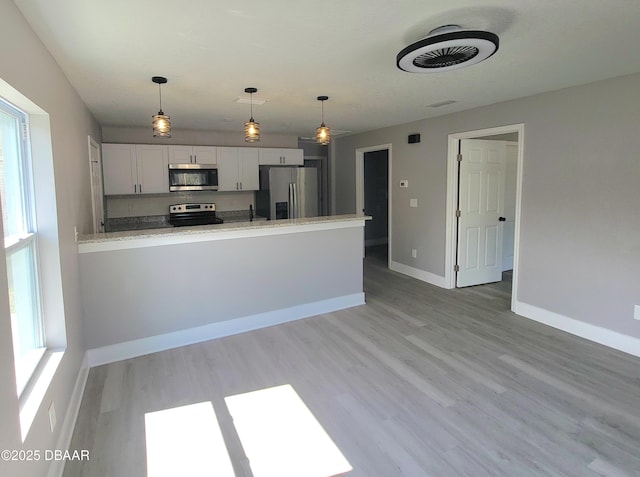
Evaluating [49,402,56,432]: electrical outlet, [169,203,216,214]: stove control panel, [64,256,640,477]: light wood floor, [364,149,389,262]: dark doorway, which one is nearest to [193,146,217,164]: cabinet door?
[169,203,216,214]: stove control panel

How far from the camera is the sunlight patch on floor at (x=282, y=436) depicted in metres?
2.00

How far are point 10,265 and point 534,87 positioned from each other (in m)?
4.16

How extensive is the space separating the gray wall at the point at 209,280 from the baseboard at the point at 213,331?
48mm

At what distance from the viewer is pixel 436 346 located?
3391 mm

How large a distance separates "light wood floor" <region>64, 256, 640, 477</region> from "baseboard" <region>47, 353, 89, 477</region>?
46 mm

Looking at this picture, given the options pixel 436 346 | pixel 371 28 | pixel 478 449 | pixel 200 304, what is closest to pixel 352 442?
pixel 478 449

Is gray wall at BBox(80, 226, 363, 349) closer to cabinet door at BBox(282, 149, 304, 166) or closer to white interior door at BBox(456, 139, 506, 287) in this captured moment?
white interior door at BBox(456, 139, 506, 287)

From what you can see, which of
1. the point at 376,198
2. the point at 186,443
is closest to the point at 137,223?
the point at 186,443

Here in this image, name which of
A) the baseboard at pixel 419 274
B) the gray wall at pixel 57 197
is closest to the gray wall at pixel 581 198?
the baseboard at pixel 419 274

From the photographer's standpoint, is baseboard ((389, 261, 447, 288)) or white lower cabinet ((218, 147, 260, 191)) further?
white lower cabinet ((218, 147, 260, 191))

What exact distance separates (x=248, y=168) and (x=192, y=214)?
3.82 feet

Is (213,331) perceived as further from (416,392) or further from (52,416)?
(416,392)

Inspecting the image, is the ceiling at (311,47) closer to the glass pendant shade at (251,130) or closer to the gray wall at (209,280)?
the glass pendant shade at (251,130)

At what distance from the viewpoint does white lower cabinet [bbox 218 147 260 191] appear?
19.4 feet
